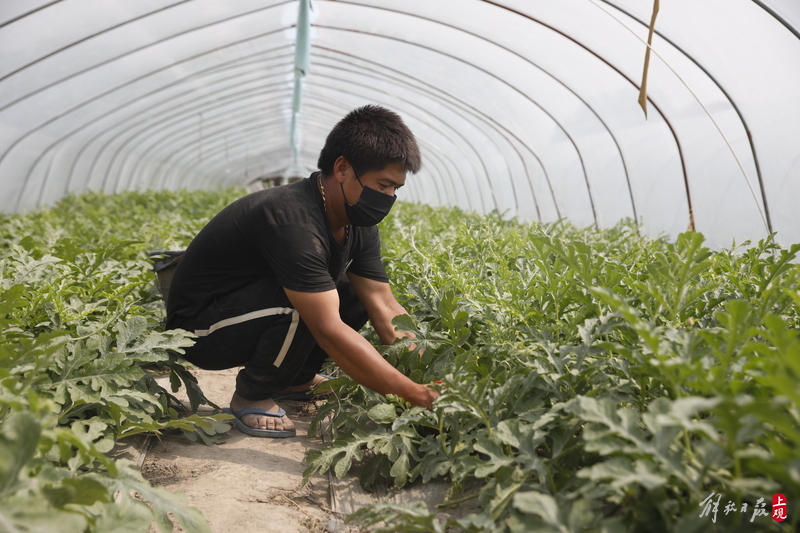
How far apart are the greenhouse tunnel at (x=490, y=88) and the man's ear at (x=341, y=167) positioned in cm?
291

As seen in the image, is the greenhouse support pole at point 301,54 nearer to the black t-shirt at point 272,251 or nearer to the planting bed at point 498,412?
the black t-shirt at point 272,251

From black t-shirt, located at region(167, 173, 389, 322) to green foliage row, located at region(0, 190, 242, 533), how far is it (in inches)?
12.9

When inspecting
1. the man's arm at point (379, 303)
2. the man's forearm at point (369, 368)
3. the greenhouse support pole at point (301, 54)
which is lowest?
the man's forearm at point (369, 368)

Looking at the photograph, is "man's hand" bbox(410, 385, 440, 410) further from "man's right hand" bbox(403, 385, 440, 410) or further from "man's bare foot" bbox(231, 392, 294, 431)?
"man's bare foot" bbox(231, 392, 294, 431)

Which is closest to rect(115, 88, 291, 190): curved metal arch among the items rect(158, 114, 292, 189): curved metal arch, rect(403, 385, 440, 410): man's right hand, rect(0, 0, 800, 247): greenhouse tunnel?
rect(0, 0, 800, 247): greenhouse tunnel

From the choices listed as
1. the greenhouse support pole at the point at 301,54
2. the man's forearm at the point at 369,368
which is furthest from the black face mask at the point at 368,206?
the greenhouse support pole at the point at 301,54

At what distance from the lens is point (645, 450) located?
4.23 feet

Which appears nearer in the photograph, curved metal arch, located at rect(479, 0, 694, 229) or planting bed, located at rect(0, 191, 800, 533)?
planting bed, located at rect(0, 191, 800, 533)

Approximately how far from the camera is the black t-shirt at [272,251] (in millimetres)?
2570

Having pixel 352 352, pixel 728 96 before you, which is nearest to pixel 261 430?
pixel 352 352

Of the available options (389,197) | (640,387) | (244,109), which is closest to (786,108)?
(389,197)

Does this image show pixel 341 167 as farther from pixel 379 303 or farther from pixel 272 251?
pixel 379 303

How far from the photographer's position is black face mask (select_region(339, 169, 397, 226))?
2.75m

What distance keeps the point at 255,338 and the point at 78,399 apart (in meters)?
0.97
